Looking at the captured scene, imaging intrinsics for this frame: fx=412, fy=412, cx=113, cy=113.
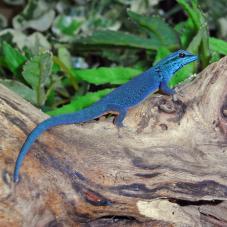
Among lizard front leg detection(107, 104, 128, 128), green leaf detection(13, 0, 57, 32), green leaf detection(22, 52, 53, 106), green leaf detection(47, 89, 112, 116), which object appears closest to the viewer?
lizard front leg detection(107, 104, 128, 128)

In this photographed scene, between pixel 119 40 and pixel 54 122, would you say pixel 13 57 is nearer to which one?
pixel 119 40

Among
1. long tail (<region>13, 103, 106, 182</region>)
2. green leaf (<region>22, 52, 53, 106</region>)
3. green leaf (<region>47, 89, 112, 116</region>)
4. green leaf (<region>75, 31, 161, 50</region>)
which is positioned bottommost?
green leaf (<region>47, 89, 112, 116</region>)

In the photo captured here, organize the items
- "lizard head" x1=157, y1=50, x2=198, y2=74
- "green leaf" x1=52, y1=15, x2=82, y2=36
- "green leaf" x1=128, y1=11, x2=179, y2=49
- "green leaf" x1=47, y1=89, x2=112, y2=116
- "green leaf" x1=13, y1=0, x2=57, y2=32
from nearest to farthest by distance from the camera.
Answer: "lizard head" x1=157, y1=50, x2=198, y2=74, "green leaf" x1=47, y1=89, x2=112, y2=116, "green leaf" x1=128, y1=11, x2=179, y2=49, "green leaf" x1=52, y1=15, x2=82, y2=36, "green leaf" x1=13, y1=0, x2=57, y2=32

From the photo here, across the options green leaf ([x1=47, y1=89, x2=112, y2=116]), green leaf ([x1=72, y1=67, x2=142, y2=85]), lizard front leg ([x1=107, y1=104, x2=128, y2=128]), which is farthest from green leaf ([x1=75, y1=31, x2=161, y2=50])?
lizard front leg ([x1=107, y1=104, x2=128, y2=128])

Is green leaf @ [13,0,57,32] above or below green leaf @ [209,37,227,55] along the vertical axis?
below

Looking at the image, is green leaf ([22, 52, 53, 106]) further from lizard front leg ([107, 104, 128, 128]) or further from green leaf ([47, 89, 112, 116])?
lizard front leg ([107, 104, 128, 128])

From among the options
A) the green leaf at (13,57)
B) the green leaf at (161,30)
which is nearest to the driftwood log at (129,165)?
the green leaf at (13,57)

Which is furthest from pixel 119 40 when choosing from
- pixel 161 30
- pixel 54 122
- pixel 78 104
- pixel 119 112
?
pixel 54 122

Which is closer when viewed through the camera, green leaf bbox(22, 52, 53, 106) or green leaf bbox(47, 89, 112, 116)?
green leaf bbox(22, 52, 53, 106)

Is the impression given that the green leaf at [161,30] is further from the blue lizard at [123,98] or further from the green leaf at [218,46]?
the blue lizard at [123,98]
